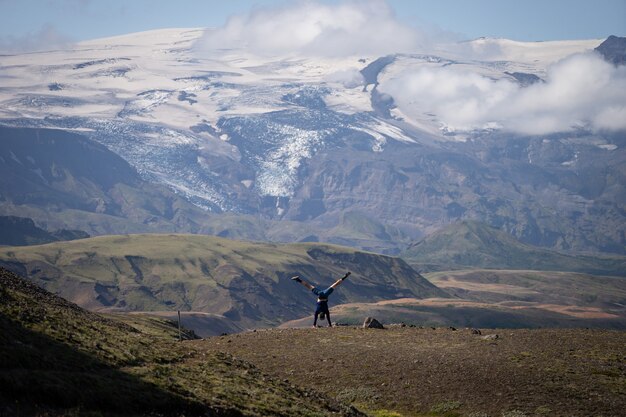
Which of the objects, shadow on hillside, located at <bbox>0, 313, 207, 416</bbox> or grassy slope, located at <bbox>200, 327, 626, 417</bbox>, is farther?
grassy slope, located at <bbox>200, 327, 626, 417</bbox>

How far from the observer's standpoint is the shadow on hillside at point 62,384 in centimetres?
3198

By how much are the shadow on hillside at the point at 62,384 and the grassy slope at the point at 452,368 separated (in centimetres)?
1590

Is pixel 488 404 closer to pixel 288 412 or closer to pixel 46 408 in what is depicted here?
pixel 288 412

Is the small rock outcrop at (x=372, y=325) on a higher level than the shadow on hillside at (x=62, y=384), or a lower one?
lower

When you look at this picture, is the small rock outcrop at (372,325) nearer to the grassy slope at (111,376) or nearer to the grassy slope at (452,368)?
the grassy slope at (452,368)

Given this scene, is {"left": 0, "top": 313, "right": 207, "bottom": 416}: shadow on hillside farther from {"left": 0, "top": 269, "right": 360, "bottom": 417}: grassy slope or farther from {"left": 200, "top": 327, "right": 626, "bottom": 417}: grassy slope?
{"left": 200, "top": 327, "right": 626, "bottom": 417}: grassy slope

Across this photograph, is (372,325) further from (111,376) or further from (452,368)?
(111,376)

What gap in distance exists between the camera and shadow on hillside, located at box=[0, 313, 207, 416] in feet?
105

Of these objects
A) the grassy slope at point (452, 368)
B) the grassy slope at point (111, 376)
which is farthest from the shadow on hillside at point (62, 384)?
the grassy slope at point (452, 368)

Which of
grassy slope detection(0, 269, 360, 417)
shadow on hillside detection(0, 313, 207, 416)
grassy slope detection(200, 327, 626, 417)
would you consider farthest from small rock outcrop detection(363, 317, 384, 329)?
shadow on hillside detection(0, 313, 207, 416)

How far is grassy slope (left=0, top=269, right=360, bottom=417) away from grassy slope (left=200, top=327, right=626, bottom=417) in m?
6.44

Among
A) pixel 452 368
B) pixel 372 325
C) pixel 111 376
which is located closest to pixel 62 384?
Result: pixel 111 376

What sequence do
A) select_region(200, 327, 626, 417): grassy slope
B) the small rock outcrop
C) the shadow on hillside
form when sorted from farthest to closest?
the small rock outcrop, select_region(200, 327, 626, 417): grassy slope, the shadow on hillside

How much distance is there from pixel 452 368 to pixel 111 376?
76.8ft
